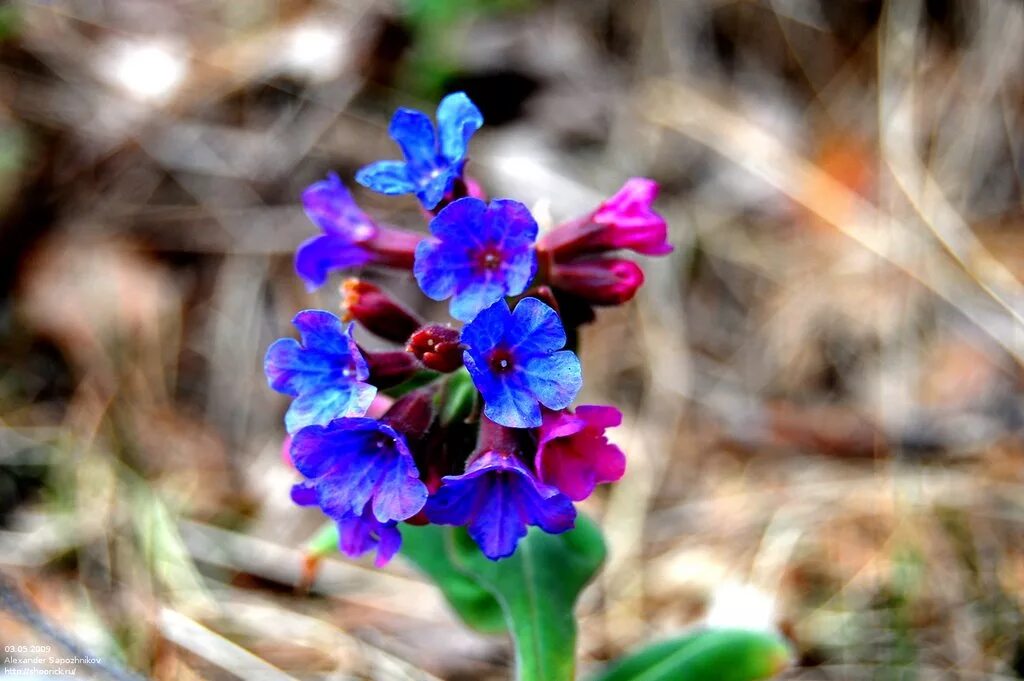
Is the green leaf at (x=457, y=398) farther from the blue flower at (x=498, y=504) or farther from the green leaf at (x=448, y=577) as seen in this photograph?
the green leaf at (x=448, y=577)

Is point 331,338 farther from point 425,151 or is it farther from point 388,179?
point 425,151

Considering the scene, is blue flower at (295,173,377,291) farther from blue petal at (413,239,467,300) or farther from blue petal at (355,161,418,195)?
blue petal at (413,239,467,300)

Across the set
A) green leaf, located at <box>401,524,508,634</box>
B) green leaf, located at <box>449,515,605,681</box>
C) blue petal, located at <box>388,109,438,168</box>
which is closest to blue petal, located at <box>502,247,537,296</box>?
blue petal, located at <box>388,109,438,168</box>

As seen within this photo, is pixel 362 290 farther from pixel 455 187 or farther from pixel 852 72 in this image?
pixel 852 72

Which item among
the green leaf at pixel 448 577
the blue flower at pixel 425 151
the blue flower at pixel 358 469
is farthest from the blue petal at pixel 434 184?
the green leaf at pixel 448 577

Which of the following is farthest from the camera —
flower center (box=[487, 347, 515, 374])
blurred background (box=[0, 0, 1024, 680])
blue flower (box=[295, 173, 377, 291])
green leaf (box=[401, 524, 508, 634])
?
blurred background (box=[0, 0, 1024, 680])

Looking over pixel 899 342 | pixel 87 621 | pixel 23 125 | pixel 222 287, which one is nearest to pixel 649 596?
pixel 899 342

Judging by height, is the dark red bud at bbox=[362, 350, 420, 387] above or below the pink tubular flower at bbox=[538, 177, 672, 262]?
below
